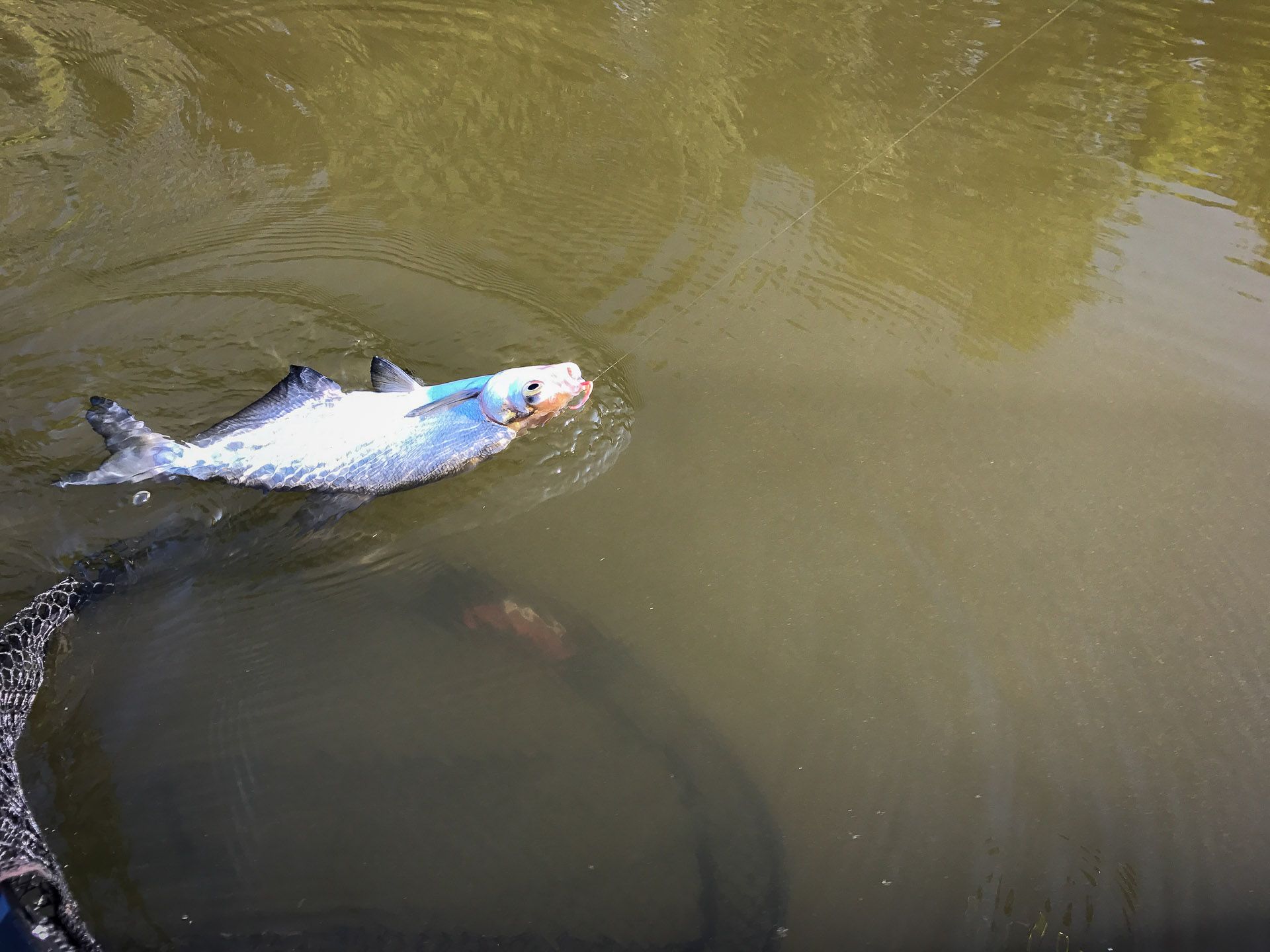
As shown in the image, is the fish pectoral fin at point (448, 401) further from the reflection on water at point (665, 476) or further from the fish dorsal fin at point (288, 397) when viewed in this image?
the reflection on water at point (665, 476)

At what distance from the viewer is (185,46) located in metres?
5.77

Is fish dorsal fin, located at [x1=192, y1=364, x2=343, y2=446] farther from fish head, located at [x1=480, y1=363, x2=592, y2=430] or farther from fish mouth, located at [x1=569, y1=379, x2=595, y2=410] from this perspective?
fish mouth, located at [x1=569, y1=379, x2=595, y2=410]

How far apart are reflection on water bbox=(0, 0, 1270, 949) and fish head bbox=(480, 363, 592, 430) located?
0.60 m

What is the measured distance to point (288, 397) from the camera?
3383 millimetres

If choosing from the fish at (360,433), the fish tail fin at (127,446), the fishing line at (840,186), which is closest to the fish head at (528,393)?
the fish at (360,433)

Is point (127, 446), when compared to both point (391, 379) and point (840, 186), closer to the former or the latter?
point (391, 379)

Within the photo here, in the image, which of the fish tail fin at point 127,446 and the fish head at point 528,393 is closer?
the fish tail fin at point 127,446

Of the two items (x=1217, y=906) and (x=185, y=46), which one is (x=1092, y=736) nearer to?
(x=1217, y=906)

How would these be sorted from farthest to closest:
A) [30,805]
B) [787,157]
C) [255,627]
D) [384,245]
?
[787,157]
[384,245]
[255,627]
[30,805]

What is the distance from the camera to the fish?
3258 millimetres

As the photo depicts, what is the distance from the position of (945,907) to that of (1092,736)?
0.94m

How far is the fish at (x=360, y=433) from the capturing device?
3.26m

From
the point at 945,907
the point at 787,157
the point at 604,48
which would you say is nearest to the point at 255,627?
the point at 945,907

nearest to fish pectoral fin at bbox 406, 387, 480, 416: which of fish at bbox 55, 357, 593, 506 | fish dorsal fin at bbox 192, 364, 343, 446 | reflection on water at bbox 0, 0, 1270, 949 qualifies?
fish at bbox 55, 357, 593, 506
